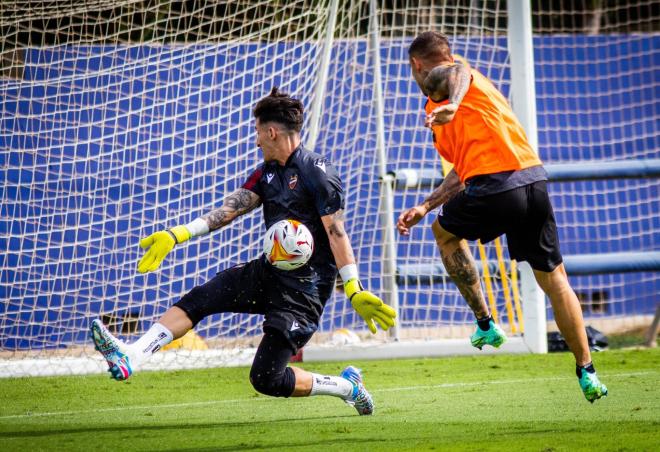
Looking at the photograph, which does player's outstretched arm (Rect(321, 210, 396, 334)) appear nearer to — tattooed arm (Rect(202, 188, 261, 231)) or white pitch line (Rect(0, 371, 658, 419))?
tattooed arm (Rect(202, 188, 261, 231))

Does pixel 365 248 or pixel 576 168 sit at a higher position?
pixel 576 168

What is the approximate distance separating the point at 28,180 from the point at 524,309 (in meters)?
4.59

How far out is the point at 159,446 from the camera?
16.1 feet

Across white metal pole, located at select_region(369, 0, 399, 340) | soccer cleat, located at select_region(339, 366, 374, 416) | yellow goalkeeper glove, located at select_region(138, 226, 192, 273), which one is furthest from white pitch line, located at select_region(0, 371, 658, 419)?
white metal pole, located at select_region(369, 0, 399, 340)

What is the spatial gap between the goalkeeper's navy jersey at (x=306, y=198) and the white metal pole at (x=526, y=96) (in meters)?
3.63

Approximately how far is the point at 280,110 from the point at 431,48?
93 cm

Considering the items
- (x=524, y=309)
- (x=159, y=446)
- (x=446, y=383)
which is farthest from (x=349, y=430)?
(x=524, y=309)

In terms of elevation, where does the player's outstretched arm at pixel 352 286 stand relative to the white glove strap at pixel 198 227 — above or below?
below

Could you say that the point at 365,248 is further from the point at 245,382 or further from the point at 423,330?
the point at 245,382

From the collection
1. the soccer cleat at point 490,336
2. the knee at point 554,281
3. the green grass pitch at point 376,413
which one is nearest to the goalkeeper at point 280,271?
the green grass pitch at point 376,413

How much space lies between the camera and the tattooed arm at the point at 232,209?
5777mm

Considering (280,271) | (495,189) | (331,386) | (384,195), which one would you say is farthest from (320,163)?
(384,195)

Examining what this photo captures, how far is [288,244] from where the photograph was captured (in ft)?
18.3

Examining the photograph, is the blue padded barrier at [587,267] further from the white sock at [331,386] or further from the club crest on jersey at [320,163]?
the club crest on jersey at [320,163]
